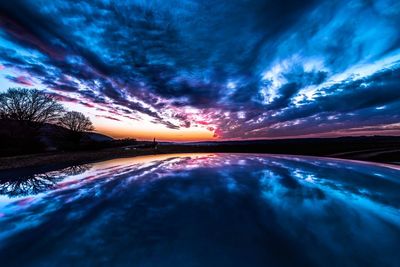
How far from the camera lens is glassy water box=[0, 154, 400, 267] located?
13.9ft

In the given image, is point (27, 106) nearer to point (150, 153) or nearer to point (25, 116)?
point (25, 116)

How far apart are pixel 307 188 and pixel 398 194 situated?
12.8 ft

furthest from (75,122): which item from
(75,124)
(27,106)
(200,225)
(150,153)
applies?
(200,225)

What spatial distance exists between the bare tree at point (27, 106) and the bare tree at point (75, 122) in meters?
4.93

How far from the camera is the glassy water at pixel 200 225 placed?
4.23m

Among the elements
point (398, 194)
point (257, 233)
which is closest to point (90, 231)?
point (257, 233)

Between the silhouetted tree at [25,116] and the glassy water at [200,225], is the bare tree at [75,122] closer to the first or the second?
the silhouetted tree at [25,116]

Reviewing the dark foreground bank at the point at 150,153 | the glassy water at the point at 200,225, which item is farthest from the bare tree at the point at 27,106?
the glassy water at the point at 200,225

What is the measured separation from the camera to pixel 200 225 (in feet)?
19.2

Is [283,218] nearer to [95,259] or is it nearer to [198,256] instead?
[198,256]

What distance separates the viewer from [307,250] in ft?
14.5

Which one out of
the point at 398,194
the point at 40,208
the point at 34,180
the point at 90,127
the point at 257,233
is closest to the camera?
the point at 257,233

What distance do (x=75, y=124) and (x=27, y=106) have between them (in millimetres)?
12704

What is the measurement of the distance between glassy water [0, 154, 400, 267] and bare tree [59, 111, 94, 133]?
49231 mm
